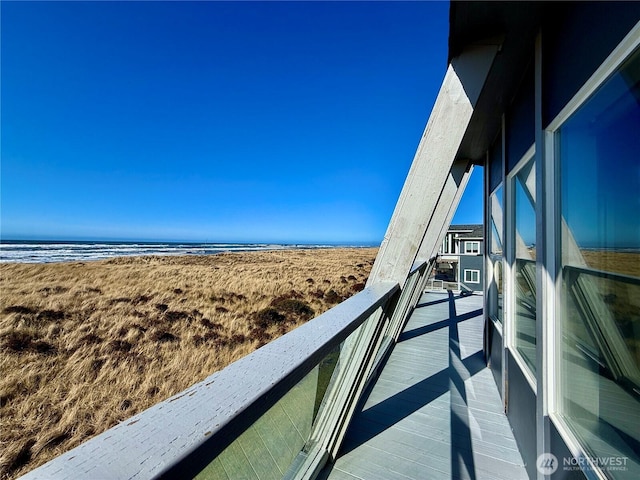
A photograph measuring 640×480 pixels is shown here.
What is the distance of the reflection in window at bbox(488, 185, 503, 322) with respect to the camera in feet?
9.83

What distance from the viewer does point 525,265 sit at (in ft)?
7.04

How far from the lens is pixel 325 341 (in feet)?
2.97

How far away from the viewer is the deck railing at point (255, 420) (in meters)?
0.39

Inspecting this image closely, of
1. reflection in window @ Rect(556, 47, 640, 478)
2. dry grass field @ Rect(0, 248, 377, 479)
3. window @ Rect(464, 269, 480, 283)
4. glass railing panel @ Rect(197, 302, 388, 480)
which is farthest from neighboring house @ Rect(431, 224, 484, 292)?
glass railing panel @ Rect(197, 302, 388, 480)

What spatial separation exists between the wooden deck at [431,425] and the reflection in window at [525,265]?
61 cm

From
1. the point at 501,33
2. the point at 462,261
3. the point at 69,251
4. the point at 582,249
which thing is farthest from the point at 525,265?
the point at 69,251

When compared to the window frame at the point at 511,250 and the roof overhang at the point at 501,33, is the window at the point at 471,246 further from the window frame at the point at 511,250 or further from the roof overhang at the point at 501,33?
the roof overhang at the point at 501,33

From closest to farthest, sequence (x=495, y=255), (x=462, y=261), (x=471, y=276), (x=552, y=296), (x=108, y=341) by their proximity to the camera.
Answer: (x=552, y=296) → (x=495, y=255) → (x=108, y=341) → (x=471, y=276) → (x=462, y=261)

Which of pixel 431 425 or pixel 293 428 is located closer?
pixel 293 428

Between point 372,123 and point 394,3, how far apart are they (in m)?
10.1

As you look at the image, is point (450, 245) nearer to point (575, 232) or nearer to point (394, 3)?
point (394, 3)

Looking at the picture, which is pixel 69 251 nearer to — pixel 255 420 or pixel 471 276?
pixel 471 276

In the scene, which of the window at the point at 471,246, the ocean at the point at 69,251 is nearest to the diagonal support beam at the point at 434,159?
the window at the point at 471,246

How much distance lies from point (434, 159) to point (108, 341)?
864 centimetres
